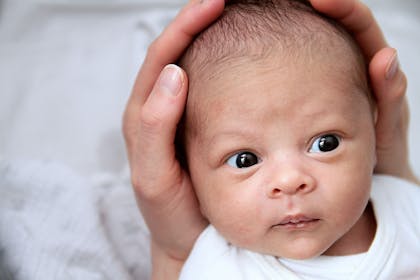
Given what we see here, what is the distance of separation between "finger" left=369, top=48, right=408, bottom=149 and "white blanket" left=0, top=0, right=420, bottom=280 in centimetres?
41

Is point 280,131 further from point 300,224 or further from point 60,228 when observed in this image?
point 60,228

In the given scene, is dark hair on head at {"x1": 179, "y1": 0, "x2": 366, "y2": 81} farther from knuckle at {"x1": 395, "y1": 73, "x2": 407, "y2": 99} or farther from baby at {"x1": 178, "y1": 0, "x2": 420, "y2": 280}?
knuckle at {"x1": 395, "y1": 73, "x2": 407, "y2": 99}

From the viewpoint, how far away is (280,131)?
1068 millimetres

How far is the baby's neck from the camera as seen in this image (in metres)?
1.22

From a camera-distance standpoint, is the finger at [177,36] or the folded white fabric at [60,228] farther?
the folded white fabric at [60,228]

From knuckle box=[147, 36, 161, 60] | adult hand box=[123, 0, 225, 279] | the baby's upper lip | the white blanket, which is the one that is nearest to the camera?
the baby's upper lip

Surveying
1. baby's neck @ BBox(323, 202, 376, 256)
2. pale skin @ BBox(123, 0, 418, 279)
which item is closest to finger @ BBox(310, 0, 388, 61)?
pale skin @ BBox(123, 0, 418, 279)

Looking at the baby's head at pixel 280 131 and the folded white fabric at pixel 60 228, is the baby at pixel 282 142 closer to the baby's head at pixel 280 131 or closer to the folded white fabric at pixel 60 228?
the baby's head at pixel 280 131

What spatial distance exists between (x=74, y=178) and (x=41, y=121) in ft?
1.12

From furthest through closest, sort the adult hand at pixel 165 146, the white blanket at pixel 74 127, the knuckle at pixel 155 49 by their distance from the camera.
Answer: the white blanket at pixel 74 127, the knuckle at pixel 155 49, the adult hand at pixel 165 146

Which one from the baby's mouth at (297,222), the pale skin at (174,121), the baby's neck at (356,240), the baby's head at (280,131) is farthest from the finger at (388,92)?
the baby's mouth at (297,222)

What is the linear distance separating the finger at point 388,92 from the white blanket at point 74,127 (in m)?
0.41

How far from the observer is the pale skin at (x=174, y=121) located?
118 centimetres

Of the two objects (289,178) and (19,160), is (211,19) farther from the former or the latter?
(19,160)
